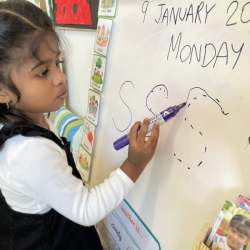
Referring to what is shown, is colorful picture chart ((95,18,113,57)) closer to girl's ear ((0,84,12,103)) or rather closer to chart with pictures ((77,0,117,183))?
chart with pictures ((77,0,117,183))

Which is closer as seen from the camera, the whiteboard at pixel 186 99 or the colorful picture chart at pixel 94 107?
the whiteboard at pixel 186 99

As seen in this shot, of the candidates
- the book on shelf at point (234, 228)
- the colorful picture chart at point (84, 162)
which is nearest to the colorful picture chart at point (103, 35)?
the colorful picture chart at point (84, 162)

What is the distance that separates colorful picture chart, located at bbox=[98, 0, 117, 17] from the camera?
1.75 ft

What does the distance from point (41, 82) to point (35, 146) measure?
0.13 meters

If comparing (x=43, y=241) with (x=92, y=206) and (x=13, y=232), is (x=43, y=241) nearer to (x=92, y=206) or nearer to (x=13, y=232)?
(x=13, y=232)

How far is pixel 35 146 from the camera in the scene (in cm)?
39

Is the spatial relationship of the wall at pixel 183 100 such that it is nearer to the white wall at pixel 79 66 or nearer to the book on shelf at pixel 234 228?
the book on shelf at pixel 234 228

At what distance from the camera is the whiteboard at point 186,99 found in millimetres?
309

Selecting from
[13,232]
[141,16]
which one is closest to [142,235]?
[13,232]

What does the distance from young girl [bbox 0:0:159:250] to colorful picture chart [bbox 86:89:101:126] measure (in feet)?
0.60

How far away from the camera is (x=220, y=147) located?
1.11 ft

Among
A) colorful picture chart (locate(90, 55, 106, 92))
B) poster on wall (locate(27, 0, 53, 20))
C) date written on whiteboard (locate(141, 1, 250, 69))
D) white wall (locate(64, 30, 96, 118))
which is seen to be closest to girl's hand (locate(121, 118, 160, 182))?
date written on whiteboard (locate(141, 1, 250, 69))

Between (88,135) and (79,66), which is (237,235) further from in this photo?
(79,66)

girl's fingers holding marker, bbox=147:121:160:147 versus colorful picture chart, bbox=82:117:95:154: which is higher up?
girl's fingers holding marker, bbox=147:121:160:147
